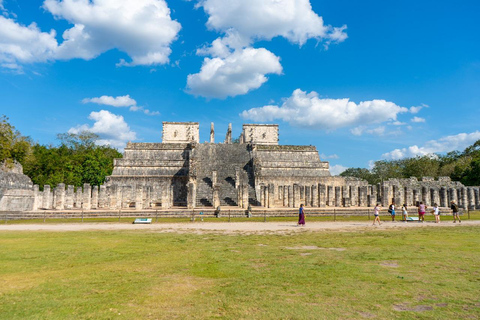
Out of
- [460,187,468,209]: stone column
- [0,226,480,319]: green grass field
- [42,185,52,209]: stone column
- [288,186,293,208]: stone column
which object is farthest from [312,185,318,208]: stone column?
[42,185,52,209]: stone column

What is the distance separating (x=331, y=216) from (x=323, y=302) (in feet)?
61.9

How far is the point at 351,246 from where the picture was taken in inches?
415

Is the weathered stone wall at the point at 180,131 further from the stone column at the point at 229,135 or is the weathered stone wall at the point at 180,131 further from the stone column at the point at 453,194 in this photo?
the stone column at the point at 453,194

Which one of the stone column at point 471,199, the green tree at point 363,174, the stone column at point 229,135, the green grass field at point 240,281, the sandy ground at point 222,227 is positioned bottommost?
the sandy ground at point 222,227

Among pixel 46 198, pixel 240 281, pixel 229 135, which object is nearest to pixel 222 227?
pixel 240 281

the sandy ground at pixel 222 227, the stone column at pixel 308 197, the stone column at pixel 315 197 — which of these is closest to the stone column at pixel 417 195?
the stone column at pixel 315 197

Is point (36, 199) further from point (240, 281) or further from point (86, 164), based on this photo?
point (240, 281)

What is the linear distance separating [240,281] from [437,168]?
59.3 m

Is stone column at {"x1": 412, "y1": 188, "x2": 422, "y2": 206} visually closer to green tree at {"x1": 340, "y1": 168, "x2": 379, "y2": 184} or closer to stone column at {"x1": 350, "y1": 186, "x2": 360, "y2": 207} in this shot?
stone column at {"x1": 350, "y1": 186, "x2": 360, "y2": 207}

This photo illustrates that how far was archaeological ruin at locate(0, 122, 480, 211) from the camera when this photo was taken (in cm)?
2777

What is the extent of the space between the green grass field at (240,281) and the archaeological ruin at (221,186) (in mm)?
16119

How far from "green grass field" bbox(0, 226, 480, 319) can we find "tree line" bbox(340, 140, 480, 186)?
121 feet

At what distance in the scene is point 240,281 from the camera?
6336 millimetres

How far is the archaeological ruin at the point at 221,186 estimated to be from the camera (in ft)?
91.1
